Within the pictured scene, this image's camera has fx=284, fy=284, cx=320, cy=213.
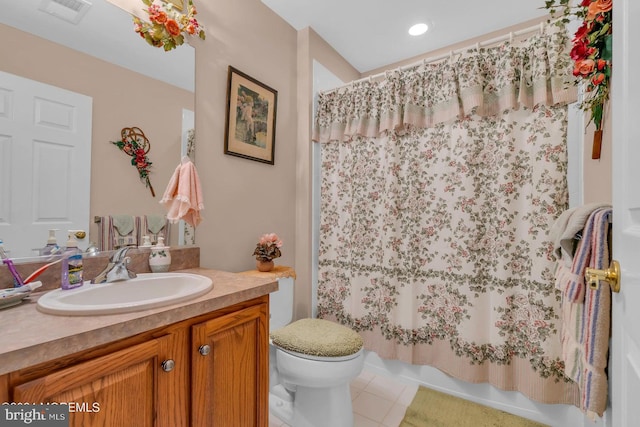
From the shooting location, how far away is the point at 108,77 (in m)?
1.20

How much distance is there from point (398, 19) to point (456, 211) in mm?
1477

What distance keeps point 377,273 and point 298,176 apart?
96cm

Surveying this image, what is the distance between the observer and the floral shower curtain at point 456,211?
152cm

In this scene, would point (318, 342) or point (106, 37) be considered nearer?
point (106, 37)

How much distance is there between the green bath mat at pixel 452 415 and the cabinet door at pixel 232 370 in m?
1.00

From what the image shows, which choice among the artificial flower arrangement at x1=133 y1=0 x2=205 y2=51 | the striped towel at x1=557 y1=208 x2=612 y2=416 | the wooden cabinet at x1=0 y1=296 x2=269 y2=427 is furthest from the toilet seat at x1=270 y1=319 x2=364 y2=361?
the artificial flower arrangement at x1=133 y1=0 x2=205 y2=51

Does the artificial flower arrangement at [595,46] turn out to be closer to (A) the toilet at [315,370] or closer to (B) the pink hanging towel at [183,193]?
(A) the toilet at [315,370]

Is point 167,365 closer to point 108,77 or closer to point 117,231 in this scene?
point 117,231

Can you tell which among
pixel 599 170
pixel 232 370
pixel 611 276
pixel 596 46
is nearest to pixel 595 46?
pixel 596 46

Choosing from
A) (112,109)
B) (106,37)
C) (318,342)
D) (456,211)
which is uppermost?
(106,37)

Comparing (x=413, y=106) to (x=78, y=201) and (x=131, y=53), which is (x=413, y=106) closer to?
(x=131, y=53)

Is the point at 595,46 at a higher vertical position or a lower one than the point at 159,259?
higher

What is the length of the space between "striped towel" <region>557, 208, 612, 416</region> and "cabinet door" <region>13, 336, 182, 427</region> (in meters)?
1.22

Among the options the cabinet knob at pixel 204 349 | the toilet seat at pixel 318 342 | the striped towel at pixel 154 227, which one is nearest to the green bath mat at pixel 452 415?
the toilet seat at pixel 318 342
